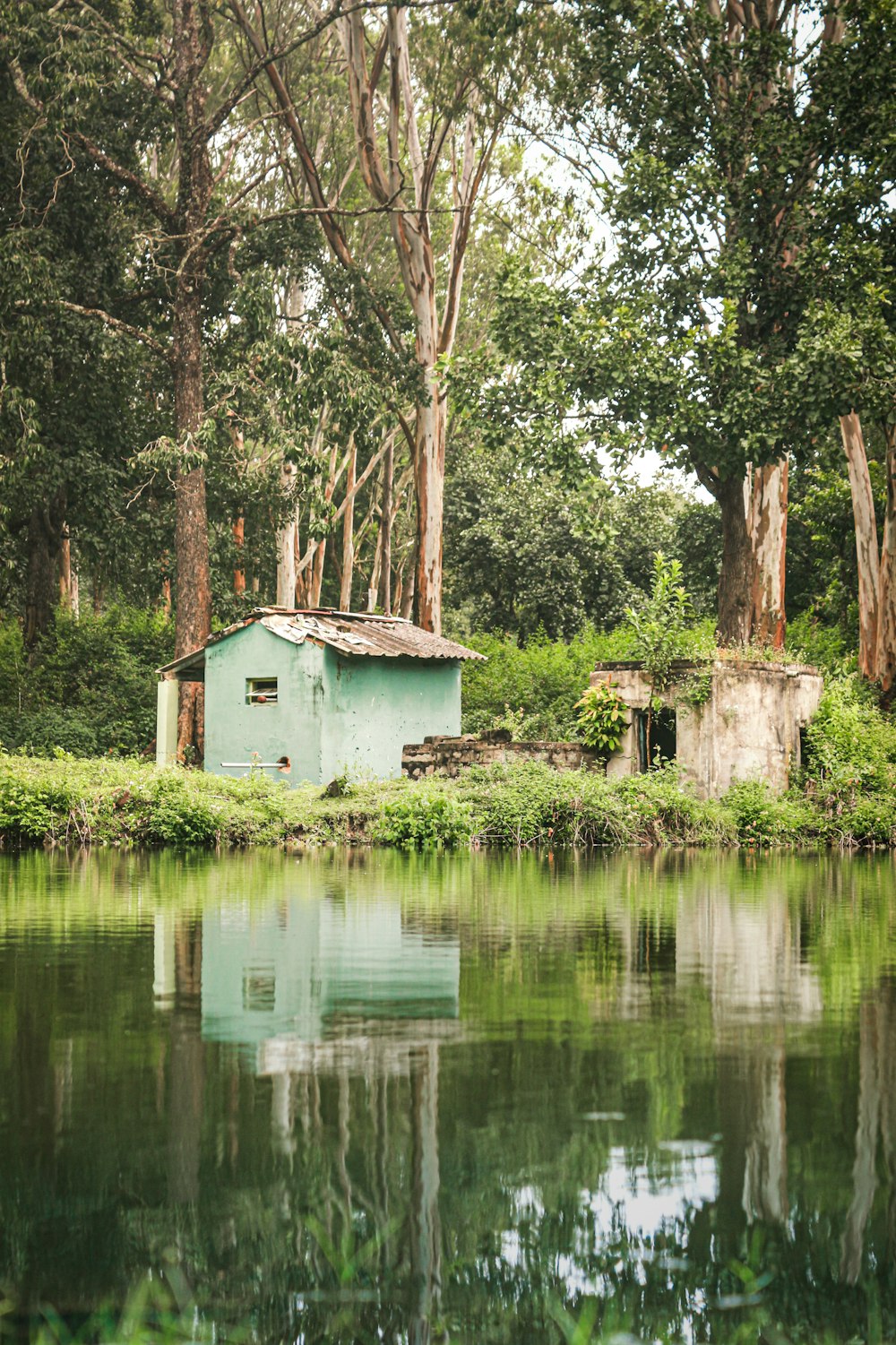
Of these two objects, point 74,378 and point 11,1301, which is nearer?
point 11,1301

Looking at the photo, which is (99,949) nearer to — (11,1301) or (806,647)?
(11,1301)

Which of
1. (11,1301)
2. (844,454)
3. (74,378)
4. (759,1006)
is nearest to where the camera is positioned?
(11,1301)

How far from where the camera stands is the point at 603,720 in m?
25.2

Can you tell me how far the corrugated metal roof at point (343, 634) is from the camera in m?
28.9

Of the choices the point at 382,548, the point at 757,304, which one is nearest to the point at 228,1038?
the point at 757,304

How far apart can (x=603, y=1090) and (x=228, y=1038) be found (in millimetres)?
1685

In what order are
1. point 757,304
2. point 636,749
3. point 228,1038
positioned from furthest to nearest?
point 757,304 → point 636,749 → point 228,1038

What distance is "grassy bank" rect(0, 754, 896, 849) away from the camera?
21.1 metres

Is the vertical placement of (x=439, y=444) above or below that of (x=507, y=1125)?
above

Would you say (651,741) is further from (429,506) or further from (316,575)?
(316,575)

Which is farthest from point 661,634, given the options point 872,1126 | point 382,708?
point 872,1126

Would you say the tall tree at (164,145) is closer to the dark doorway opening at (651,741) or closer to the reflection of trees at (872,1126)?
the dark doorway opening at (651,741)

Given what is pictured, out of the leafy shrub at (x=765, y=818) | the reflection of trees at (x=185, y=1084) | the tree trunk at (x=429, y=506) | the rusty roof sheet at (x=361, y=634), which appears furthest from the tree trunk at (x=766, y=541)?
the reflection of trees at (x=185, y=1084)

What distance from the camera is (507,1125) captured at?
4.25 metres
